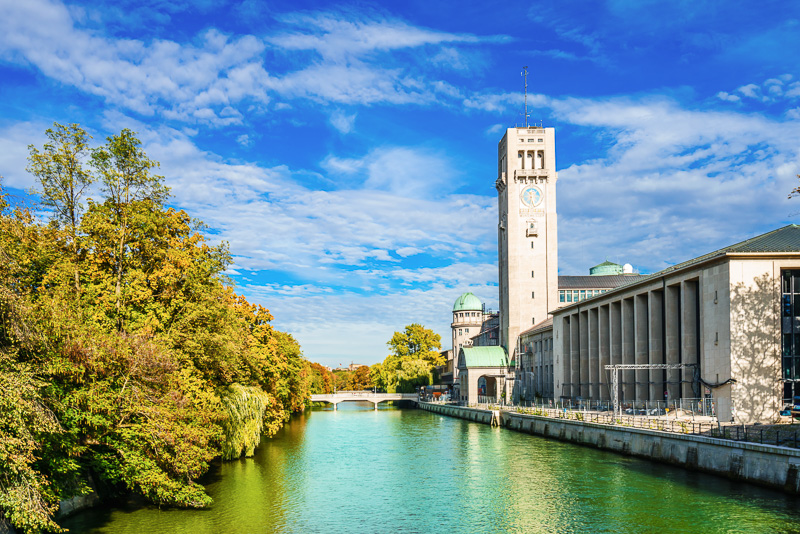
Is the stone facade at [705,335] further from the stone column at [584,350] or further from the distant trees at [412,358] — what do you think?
the distant trees at [412,358]

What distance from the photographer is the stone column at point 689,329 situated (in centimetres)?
6088

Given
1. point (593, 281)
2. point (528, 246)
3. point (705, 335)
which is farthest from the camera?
point (593, 281)

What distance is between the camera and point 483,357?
11838 cm

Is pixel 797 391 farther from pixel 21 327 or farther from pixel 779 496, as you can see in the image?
pixel 21 327

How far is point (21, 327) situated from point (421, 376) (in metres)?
128

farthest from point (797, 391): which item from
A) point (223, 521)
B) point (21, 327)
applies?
point (21, 327)

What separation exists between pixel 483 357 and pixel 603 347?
37748 mm

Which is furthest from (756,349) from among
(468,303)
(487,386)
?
(468,303)

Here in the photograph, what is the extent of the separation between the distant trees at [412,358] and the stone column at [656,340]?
79.5 metres

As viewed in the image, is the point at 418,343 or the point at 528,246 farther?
the point at 418,343

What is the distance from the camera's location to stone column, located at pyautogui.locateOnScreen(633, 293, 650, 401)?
71.6m

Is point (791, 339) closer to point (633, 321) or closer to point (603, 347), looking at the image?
point (633, 321)

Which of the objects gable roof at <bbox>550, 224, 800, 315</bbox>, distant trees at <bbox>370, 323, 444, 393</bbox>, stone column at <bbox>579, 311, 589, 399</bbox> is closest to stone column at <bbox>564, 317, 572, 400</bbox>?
stone column at <bbox>579, 311, 589, 399</bbox>

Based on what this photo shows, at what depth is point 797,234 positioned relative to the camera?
183 feet
